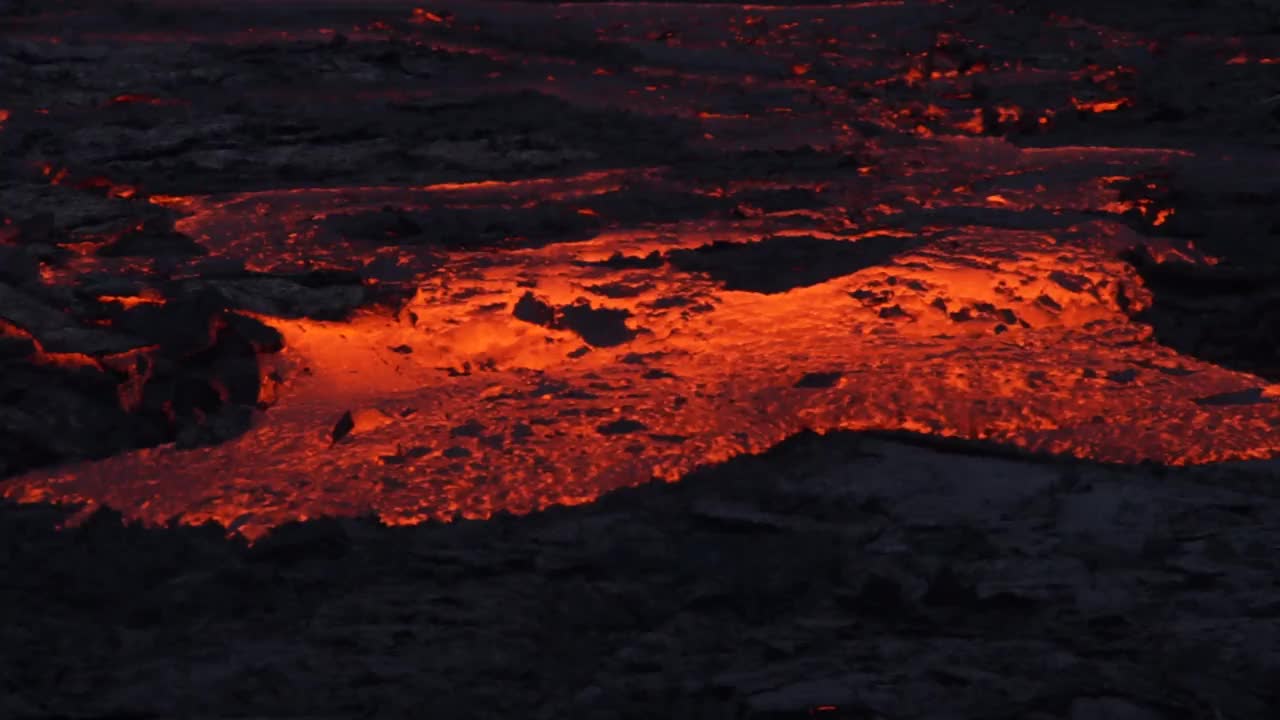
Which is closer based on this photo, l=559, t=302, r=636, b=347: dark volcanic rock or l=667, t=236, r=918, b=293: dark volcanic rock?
l=559, t=302, r=636, b=347: dark volcanic rock

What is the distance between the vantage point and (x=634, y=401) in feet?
11.7

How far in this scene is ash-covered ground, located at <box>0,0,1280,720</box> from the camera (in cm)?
238

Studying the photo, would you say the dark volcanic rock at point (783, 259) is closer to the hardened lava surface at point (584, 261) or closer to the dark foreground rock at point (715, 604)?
the hardened lava surface at point (584, 261)

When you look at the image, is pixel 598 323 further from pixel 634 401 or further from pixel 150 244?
pixel 150 244

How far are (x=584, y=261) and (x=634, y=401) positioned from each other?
1187mm

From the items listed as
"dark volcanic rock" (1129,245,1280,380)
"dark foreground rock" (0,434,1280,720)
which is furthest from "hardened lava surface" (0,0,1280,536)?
"dark foreground rock" (0,434,1280,720)

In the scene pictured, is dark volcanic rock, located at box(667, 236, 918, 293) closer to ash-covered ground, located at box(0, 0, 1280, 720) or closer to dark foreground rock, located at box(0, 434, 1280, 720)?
ash-covered ground, located at box(0, 0, 1280, 720)

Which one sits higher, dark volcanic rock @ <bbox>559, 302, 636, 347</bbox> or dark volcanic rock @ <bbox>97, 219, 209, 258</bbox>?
dark volcanic rock @ <bbox>559, 302, 636, 347</bbox>

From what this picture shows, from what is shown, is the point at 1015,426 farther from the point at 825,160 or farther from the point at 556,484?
the point at 825,160

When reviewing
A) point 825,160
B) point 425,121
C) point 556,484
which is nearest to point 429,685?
point 556,484

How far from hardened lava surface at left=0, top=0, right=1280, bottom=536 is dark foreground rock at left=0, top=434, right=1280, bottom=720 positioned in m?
0.22

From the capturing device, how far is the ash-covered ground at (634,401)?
2381 mm

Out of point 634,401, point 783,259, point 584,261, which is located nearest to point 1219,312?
point 783,259

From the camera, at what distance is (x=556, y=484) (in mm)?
3152
